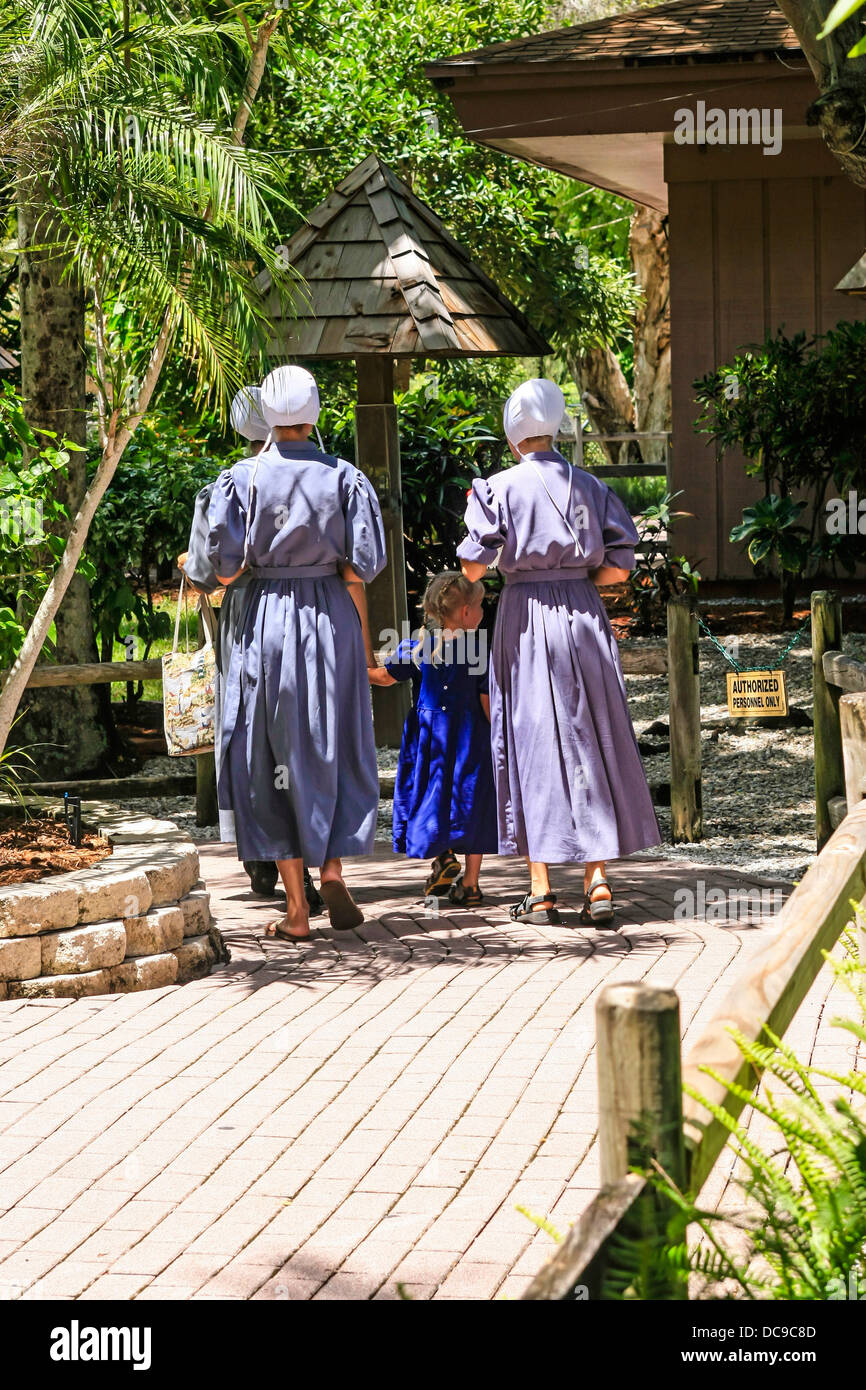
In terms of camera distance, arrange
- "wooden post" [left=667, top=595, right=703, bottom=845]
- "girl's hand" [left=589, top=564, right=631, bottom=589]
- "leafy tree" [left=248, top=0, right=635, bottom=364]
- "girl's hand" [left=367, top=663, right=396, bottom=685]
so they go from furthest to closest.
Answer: "leafy tree" [left=248, top=0, right=635, bottom=364]
"wooden post" [left=667, top=595, right=703, bottom=845]
"girl's hand" [left=367, top=663, right=396, bottom=685]
"girl's hand" [left=589, top=564, right=631, bottom=589]

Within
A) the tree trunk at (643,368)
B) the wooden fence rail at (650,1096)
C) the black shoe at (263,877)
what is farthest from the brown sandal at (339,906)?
the tree trunk at (643,368)

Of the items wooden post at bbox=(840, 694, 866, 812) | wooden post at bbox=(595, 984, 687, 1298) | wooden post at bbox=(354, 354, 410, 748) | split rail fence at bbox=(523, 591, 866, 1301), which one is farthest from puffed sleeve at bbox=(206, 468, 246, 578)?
wooden post at bbox=(595, 984, 687, 1298)

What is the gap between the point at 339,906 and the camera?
244 inches

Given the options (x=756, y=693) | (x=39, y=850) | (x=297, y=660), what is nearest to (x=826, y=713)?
(x=756, y=693)

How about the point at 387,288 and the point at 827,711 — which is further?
the point at 387,288

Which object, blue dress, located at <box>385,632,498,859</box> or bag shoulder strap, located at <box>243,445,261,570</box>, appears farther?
blue dress, located at <box>385,632,498,859</box>

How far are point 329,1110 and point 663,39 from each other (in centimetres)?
892

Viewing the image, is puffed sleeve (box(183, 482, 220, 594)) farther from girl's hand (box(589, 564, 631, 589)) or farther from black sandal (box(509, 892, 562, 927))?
black sandal (box(509, 892, 562, 927))

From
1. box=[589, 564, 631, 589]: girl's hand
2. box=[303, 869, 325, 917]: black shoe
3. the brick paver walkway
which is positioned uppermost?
box=[589, 564, 631, 589]: girl's hand

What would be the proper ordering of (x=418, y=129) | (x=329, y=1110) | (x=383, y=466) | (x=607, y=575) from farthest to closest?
(x=418, y=129) → (x=383, y=466) → (x=607, y=575) → (x=329, y=1110)

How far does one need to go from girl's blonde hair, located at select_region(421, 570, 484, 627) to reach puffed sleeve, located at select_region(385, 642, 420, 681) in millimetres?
166

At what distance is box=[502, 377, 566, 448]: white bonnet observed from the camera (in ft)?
19.8

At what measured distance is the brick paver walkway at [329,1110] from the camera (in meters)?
3.46

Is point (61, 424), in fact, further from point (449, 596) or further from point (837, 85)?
point (837, 85)
